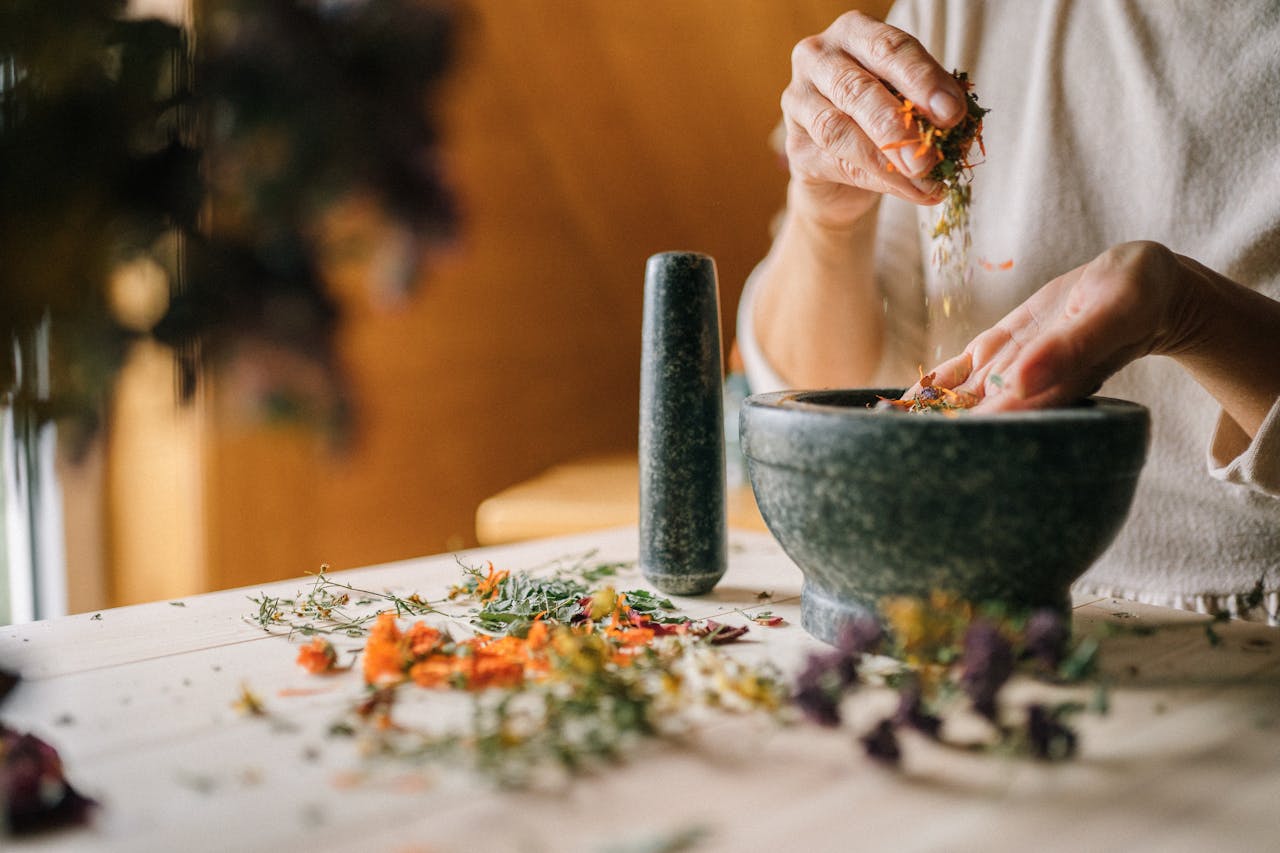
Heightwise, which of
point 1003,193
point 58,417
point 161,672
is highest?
point 1003,193

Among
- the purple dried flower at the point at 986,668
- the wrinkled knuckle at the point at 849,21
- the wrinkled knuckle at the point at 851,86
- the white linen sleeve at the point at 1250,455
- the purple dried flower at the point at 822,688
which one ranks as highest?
the wrinkled knuckle at the point at 849,21

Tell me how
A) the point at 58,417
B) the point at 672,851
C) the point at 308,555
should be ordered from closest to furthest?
the point at 58,417
the point at 672,851
the point at 308,555

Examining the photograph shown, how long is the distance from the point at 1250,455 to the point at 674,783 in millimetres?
671

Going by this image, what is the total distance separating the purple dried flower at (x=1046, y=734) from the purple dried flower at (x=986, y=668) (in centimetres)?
2

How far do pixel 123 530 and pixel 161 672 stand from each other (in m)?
1.61

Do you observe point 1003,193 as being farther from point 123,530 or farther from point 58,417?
point 123,530

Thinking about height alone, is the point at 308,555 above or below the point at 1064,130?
below

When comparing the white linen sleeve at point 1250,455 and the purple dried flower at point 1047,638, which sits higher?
the white linen sleeve at point 1250,455

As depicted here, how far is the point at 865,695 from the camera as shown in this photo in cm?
64

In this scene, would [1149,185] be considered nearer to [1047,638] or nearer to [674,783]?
[1047,638]

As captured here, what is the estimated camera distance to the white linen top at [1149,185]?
3.59 ft

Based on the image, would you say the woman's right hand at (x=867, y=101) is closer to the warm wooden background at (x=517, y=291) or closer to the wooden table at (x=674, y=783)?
the wooden table at (x=674, y=783)

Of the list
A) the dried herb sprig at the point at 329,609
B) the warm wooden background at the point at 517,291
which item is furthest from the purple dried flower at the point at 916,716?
the warm wooden background at the point at 517,291

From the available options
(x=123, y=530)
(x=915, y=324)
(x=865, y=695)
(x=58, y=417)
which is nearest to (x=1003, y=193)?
(x=915, y=324)
